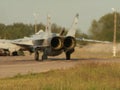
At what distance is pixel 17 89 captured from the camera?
15305 mm

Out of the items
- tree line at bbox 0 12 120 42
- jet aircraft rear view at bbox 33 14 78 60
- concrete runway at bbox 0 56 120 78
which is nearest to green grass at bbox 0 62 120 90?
concrete runway at bbox 0 56 120 78

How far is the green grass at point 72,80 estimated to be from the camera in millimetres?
16078

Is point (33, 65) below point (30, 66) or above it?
below

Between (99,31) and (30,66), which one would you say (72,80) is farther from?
(99,31)

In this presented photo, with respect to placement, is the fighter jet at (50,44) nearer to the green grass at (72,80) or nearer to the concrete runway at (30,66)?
the concrete runway at (30,66)

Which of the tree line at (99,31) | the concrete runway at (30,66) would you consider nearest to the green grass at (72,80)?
the concrete runway at (30,66)

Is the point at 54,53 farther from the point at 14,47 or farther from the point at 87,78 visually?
the point at 87,78

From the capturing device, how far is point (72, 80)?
1933 centimetres

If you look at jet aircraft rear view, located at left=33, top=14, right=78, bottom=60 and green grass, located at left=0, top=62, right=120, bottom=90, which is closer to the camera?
green grass, located at left=0, top=62, right=120, bottom=90

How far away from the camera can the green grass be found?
1608cm

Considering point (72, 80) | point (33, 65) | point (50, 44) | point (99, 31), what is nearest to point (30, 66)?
point (33, 65)

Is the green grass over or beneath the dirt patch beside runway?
over

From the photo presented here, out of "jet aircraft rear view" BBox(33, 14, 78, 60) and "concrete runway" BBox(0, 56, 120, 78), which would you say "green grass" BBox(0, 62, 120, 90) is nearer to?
"concrete runway" BBox(0, 56, 120, 78)

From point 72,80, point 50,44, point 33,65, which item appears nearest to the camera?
point 72,80
